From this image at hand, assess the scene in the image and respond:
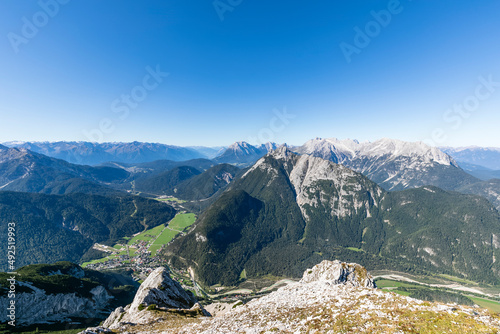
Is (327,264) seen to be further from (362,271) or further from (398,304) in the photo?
(398,304)

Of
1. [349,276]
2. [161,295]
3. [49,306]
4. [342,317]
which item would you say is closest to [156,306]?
[161,295]

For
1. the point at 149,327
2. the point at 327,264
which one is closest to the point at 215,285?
the point at 327,264

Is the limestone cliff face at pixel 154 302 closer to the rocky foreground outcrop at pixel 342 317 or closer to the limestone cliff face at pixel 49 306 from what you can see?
the rocky foreground outcrop at pixel 342 317

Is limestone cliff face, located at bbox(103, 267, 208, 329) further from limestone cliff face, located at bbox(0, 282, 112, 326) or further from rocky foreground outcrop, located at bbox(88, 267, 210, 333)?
limestone cliff face, located at bbox(0, 282, 112, 326)

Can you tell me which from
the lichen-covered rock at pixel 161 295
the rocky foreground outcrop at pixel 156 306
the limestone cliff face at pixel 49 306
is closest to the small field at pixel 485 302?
the lichen-covered rock at pixel 161 295

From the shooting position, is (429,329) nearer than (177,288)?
Yes

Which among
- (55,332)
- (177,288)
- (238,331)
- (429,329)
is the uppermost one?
(429,329)
